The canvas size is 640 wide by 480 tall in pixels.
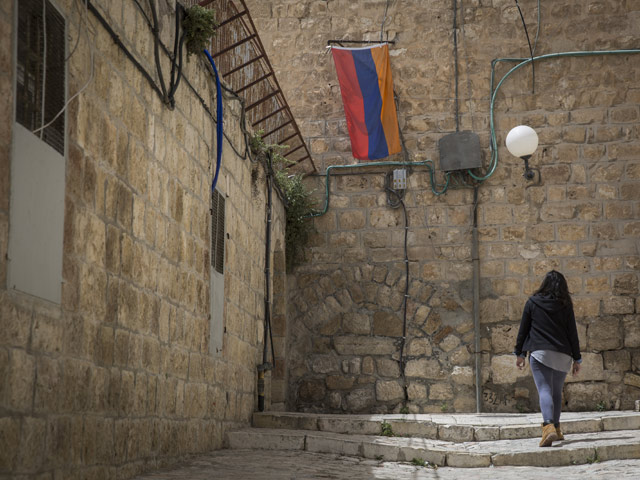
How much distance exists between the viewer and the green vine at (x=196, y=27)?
4.99 m

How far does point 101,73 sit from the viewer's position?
3580mm

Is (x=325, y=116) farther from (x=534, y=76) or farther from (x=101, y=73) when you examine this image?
(x=101, y=73)

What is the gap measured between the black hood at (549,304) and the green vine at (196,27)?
3.15 meters

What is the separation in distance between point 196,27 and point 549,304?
330 cm

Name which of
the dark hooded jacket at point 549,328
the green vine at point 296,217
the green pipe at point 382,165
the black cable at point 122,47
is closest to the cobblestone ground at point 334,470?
the dark hooded jacket at point 549,328

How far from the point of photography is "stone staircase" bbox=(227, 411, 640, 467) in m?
5.71

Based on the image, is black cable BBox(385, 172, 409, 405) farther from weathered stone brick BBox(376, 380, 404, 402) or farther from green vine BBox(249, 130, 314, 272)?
green vine BBox(249, 130, 314, 272)

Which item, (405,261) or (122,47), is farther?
(405,261)

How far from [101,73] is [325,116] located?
640 cm

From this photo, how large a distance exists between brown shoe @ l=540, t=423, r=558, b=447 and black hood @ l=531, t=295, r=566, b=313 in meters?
0.86

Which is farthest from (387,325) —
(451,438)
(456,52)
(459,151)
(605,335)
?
(456,52)

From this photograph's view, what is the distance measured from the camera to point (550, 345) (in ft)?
19.7

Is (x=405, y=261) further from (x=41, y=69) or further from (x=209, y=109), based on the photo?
(x=41, y=69)

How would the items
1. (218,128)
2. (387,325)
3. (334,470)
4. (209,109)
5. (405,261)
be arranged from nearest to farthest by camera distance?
1. (334,470)
2. (209,109)
3. (218,128)
4. (387,325)
5. (405,261)
